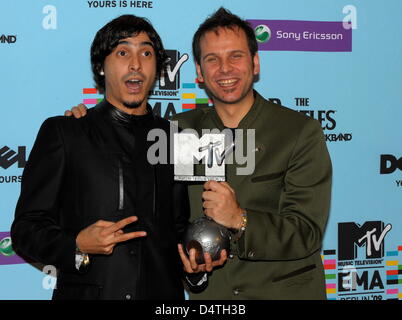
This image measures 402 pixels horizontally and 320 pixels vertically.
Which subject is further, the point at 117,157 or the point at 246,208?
the point at 246,208

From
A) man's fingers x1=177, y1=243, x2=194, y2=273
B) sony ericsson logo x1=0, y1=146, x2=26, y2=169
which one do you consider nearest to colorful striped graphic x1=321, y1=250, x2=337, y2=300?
man's fingers x1=177, y1=243, x2=194, y2=273

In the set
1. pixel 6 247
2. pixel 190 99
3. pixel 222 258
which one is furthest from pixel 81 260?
pixel 190 99

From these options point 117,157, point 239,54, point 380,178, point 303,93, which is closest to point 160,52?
point 239,54

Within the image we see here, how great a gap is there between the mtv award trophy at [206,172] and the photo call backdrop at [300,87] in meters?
1.12

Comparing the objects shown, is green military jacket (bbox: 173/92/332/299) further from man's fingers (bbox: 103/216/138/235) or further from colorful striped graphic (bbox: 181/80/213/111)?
colorful striped graphic (bbox: 181/80/213/111)

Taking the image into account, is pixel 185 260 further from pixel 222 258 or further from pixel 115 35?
pixel 115 35

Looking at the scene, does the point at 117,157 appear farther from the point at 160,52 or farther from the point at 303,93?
the point at 303,93

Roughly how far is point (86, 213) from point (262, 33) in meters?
1.96

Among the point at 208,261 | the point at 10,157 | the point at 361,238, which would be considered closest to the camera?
the point at 208,261

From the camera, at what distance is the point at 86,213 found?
2449mm

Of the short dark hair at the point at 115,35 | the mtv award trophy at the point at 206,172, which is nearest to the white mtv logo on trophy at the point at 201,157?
the mtv award trophy at the point at 206,172

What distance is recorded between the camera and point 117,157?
2.51m

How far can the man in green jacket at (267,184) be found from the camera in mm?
2695

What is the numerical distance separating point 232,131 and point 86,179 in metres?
0.84
